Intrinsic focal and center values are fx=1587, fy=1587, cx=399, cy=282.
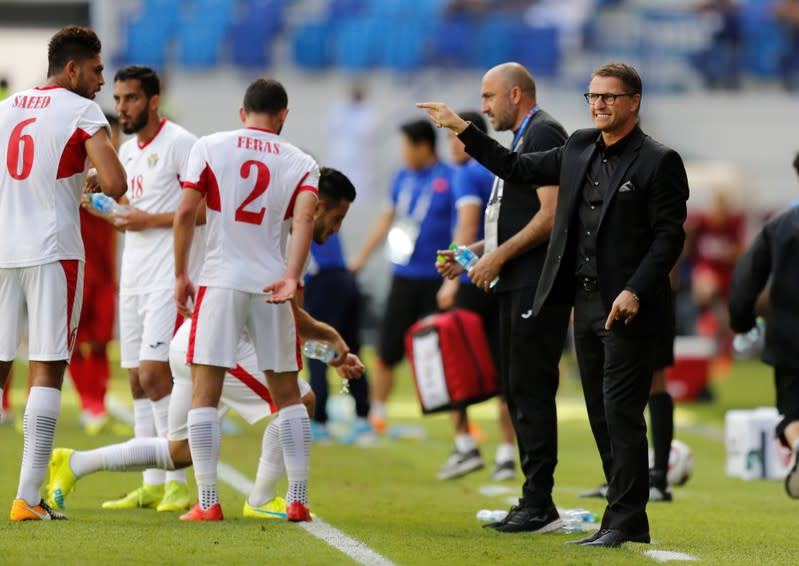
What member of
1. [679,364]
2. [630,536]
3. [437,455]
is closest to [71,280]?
[630,536]

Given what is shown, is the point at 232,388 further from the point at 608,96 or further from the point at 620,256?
the point at 608,96

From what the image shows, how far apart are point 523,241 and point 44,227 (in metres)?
2.36

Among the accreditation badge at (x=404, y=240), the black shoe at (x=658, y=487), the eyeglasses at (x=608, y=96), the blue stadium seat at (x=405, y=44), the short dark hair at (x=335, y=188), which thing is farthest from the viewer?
the blue stadium seat at (x=405, y=44)

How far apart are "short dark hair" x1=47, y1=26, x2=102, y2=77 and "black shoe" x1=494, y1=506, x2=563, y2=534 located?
304 centimetres

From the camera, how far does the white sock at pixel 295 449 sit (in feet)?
25.5

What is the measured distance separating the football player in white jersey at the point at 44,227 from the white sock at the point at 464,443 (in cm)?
422

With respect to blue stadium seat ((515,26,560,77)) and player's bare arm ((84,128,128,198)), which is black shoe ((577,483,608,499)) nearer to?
player's bare arm ((84,128,128,198))

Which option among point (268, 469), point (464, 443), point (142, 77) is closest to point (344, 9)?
point (464, 443)

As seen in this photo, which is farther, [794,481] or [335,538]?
[794,481]

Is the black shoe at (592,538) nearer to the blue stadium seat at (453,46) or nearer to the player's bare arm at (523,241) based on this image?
the player's bare arm at (523,241)

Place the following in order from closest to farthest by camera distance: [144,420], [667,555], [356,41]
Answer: [667,555]
[144,420]
[356,41]

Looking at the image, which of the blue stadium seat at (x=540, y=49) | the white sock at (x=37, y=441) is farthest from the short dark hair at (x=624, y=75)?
the blue stadium seat at (x=540, y=49)

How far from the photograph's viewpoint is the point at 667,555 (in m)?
6.85

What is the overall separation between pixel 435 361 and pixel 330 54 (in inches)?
714
